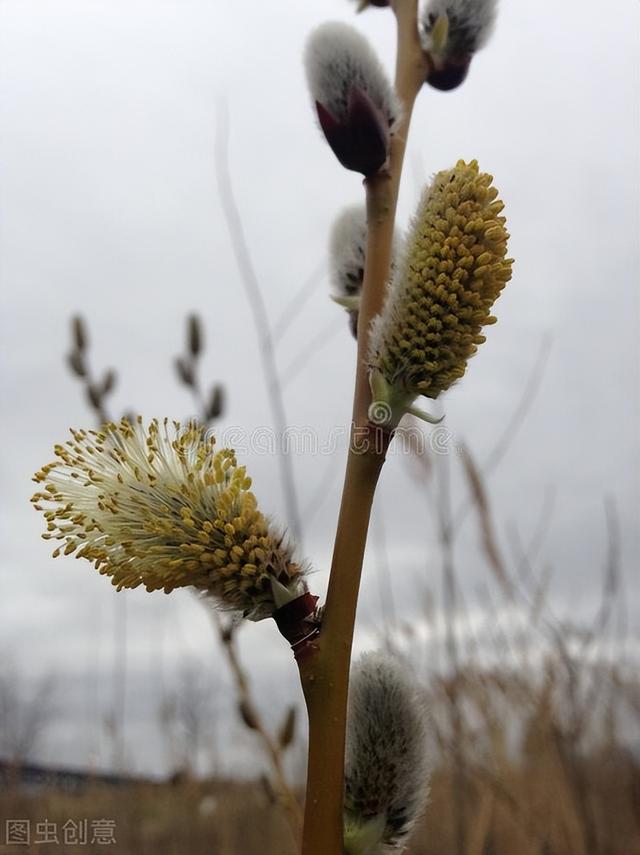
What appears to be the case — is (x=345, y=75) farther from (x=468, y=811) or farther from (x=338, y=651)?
(x=468, y=811)

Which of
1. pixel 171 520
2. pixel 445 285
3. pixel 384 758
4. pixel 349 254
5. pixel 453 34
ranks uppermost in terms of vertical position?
pixel 453 34

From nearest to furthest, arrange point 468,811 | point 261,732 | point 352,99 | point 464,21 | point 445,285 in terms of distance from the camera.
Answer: point 445,285, point 352,99, point 464,21, point 261,732, point 468,811

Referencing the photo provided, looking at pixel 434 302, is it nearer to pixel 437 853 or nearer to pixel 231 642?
pixel 231 642

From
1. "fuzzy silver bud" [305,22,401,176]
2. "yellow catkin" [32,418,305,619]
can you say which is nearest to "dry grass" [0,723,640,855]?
"yellow catkin" [32,418,305,619]

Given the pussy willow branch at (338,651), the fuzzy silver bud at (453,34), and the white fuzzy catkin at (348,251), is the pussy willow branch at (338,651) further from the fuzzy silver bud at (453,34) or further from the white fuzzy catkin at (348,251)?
the fuzzy silver bud at (453,34)

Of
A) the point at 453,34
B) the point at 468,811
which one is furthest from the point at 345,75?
the point at 468,811

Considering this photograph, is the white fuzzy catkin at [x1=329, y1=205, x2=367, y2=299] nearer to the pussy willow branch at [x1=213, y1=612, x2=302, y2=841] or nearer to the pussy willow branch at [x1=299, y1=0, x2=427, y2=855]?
the pussy willow branch at [x1=299, y1=0, x2=427, y2=855]

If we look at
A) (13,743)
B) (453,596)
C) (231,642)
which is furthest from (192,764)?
(231,642)
